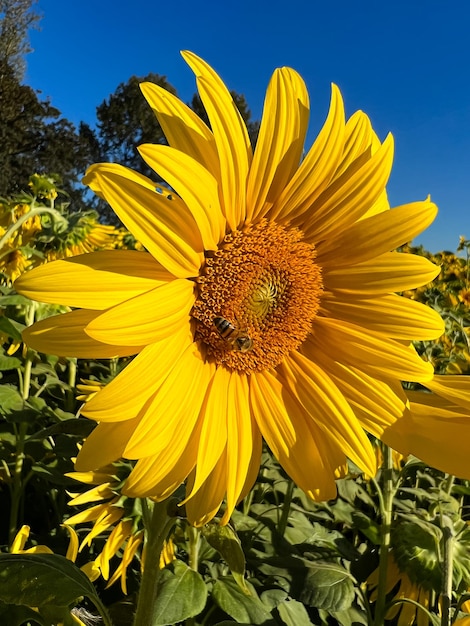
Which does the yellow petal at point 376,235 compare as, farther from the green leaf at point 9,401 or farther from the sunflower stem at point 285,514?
the green leaf at point 9,401

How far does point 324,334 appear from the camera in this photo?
4.37 feet

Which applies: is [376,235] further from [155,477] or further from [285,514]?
[285,514]

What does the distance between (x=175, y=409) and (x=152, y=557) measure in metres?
0.26

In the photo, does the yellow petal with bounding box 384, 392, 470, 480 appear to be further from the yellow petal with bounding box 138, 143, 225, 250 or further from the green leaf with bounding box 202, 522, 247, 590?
the yellow petal with bounding box 138, 143, 225, 250

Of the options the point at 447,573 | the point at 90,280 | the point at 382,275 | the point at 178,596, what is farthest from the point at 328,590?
the point at 90,280

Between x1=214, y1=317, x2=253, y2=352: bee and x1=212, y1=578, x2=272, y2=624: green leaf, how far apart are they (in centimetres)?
69

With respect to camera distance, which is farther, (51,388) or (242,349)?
(51,388)

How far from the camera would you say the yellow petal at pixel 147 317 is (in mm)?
900

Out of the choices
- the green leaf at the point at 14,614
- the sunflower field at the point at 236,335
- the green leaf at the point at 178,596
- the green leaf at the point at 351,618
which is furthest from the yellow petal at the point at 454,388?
the green leaf at the point at 351,618

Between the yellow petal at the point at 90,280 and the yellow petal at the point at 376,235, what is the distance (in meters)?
0.43

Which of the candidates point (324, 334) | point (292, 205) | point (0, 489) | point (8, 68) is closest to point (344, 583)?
point (324, 334)

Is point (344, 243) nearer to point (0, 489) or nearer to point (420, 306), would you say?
point (420, 306)

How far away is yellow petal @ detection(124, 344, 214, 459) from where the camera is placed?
3.23ft

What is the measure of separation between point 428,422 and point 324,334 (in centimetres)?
32
